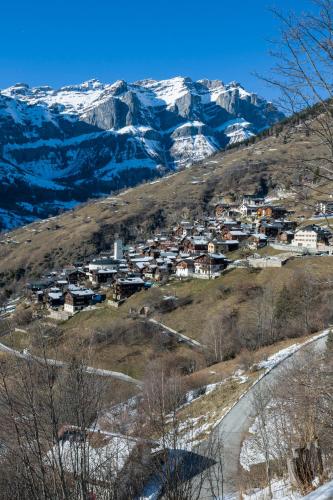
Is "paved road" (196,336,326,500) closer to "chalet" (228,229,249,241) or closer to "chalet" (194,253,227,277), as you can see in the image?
"chalet" (194,253,227,277)

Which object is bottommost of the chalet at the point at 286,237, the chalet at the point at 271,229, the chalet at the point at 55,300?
the chalet at the point at 55,300

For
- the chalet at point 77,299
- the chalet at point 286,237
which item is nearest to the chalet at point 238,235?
the chalet at point 286,237

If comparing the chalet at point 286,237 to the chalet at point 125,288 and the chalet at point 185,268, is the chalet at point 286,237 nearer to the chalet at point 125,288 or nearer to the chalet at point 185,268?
the chalet at point 185,268

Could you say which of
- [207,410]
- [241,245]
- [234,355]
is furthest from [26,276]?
[207,410]

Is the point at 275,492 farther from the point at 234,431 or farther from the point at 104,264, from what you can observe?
the point at 104,264

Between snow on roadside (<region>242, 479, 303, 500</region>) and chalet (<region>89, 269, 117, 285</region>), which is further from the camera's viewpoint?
chalet (<region>89, 269, 117, 285</region>)

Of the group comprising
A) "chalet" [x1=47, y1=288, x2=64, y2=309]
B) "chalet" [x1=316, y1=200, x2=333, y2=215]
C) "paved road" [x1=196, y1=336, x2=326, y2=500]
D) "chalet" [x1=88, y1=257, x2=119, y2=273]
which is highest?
"chalet" [x1=316, y1=200, x2=333, y2=215]

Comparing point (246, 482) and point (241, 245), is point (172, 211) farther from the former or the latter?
point (246, 482)

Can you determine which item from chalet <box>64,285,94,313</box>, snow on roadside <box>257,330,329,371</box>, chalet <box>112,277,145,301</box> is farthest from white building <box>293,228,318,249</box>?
snow on roadside <box>257,330,329,371</box>
